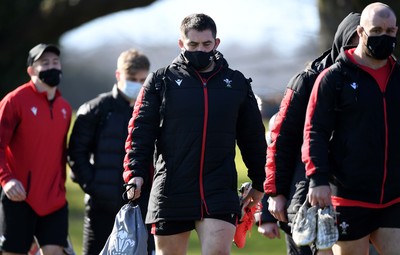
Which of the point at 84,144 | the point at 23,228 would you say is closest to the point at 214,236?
the point at 23,228

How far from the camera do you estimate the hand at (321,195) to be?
7195 millimetres

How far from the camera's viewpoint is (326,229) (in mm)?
7152

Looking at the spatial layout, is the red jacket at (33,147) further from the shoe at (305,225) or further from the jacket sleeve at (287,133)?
the shoe at (305,225)

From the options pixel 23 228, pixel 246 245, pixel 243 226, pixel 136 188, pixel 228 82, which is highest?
pixel 228 82

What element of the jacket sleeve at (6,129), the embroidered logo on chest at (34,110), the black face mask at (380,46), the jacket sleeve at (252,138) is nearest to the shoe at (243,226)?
the jacket sleeve at (252,138)

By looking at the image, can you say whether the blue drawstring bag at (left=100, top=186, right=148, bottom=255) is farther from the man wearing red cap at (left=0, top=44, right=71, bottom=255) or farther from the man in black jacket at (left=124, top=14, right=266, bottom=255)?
the man wearing red cap at (left=0, top=44, right=71, bottom=255)

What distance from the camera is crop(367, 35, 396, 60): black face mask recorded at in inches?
287

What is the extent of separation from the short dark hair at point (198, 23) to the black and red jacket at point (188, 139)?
0.67 ft

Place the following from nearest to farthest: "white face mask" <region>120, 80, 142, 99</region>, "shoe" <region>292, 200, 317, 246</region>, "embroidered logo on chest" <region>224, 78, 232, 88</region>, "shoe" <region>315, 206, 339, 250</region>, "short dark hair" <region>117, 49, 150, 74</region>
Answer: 1. "shoe" <region>315, 206, 339, 250</region>
2. "shoe" <region>292, 200, 317, 246</region>
3. "embroidered logo on chest" <region>224, 78, 232, 88</region>
4. "white face mask" <region>120, 80, 142, 99</region>
5. "short dark hair" <region>117, 49, 150, 74</region>

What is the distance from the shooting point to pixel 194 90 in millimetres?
7809

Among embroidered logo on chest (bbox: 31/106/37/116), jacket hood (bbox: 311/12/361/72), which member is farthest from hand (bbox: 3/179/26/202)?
jacket hood (bbox: 311/12/361/72)

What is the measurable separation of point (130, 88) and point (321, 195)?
3208mm

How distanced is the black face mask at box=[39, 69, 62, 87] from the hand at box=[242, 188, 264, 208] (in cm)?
248

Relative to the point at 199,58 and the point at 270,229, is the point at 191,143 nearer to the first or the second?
the point at 199,58
